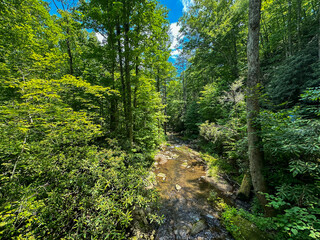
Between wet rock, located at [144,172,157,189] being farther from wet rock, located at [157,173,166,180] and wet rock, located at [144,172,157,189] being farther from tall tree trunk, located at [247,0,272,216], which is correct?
tall tree trunk, located at [247,0,272,216]

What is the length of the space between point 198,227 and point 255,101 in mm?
4154

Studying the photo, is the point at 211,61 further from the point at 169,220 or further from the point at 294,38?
the point at 169,220

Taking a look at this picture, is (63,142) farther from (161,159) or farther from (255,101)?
(161,159)

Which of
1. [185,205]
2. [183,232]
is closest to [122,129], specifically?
[185,205]

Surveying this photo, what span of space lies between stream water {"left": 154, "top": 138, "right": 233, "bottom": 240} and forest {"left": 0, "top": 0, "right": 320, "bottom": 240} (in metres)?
0.28

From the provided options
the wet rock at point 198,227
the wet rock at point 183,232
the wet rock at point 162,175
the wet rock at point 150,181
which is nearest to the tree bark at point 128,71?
the wet rock at point 150,181

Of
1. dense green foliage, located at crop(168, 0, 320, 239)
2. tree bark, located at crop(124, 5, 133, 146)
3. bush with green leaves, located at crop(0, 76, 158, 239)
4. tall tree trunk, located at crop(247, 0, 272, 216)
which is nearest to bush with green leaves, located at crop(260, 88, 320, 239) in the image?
dense green foliage, located at crop(168, 0, 320, 239)

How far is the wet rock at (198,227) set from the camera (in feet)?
10.7

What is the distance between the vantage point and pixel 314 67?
5.00 meters

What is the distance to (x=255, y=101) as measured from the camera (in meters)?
3.31

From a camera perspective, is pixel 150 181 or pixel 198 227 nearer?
pixel 198 227

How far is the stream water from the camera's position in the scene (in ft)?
10.6

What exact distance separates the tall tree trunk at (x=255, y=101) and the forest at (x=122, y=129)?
28 mm

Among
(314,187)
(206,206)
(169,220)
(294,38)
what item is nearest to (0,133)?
(169,220)
